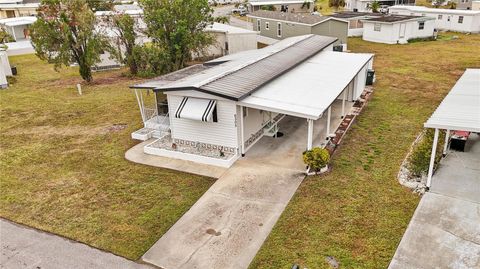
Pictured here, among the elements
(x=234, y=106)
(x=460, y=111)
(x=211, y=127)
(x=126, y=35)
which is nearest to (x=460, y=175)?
(x=460, y=111)

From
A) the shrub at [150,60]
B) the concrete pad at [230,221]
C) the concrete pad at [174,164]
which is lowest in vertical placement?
the concrete pad at [230,221]

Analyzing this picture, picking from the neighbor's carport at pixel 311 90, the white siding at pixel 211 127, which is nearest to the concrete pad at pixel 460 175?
the neighbor's carport at pixel 311 90

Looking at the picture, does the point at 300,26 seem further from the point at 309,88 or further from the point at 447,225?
the point at 447,225

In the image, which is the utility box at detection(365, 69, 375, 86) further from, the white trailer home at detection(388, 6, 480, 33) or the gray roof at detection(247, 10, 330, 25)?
the white trailer home at detection(388, 6, 480, 33)

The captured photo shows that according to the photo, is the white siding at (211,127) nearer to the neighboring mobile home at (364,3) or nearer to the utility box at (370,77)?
the utility box at (370,77)

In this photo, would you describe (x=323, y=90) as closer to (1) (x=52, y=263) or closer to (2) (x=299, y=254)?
(2) (x=299, y=254)

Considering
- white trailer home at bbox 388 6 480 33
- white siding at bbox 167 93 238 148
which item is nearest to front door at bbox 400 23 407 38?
white trailer home at bbox 388 6 480 33

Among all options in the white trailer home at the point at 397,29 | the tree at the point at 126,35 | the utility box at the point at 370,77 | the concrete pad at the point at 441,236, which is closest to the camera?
the concrete pad at the point at 441,236
